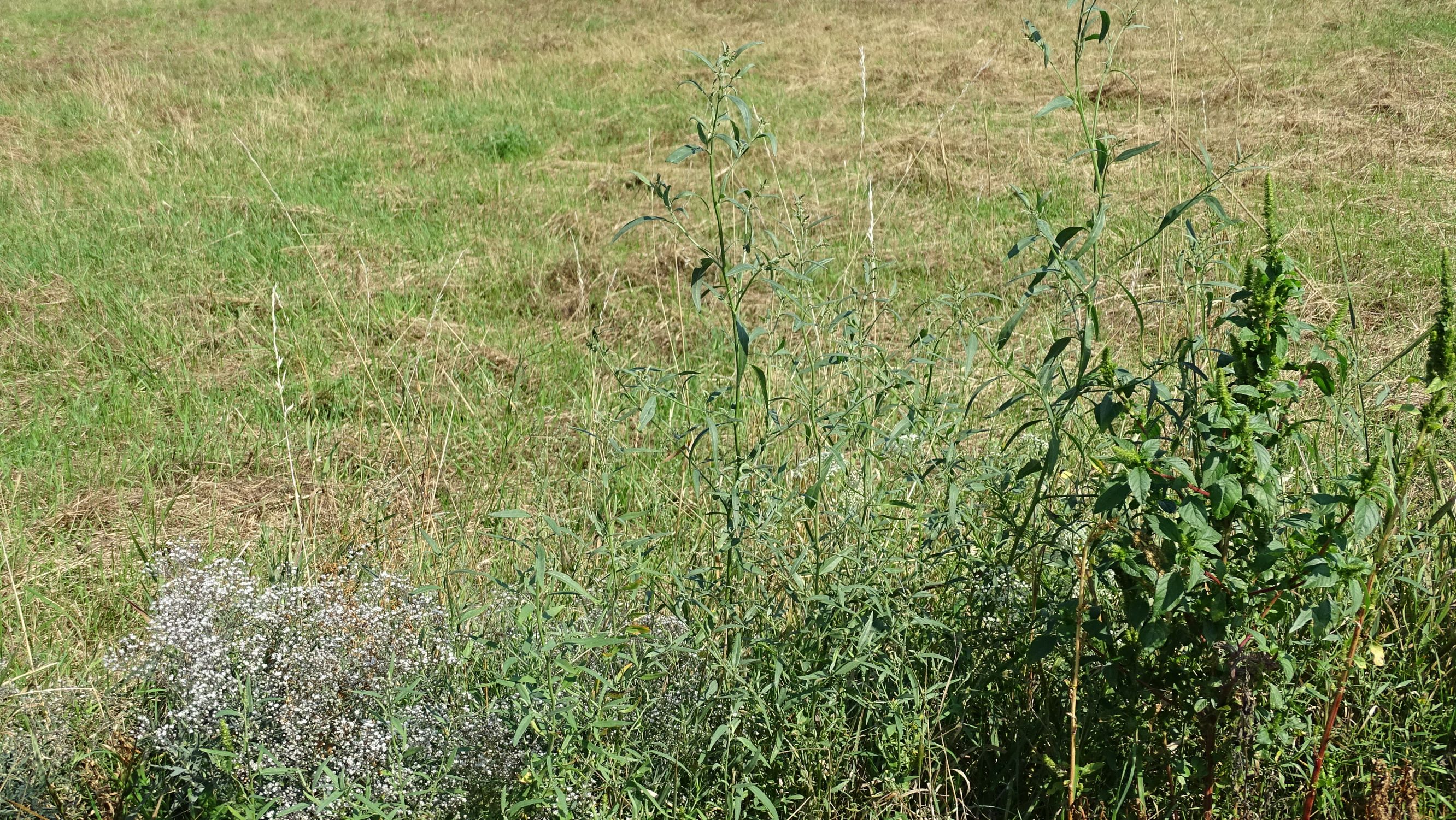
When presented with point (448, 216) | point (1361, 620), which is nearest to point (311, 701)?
point (1361, 620)

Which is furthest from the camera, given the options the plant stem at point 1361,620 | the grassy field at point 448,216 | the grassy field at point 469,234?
the grassy field at point 448,216

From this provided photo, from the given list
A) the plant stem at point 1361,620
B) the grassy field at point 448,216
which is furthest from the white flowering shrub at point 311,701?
the plant stem at point 1361,620

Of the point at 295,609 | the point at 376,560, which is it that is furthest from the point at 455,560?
the point at 295,609

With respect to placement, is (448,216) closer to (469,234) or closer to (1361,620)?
(469,234)

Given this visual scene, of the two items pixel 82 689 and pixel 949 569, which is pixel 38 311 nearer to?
pixel 82 689

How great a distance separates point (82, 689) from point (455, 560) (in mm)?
821

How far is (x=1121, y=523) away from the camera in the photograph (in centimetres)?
194

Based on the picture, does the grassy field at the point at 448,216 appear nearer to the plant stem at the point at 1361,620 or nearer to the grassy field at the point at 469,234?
the grassy field at the point at 469,234

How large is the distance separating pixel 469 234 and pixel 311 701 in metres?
4.73

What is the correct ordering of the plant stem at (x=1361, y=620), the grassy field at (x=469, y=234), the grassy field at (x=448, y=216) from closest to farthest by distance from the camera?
the plant stem at (x=1361, y=620) < the grassy field at (x=469, y=234) < the grassy field at (x=448, y=216)

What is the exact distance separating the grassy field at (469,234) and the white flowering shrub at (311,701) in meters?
0.39

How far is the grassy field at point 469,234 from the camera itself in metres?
3.31

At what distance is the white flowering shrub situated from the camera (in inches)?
73.4

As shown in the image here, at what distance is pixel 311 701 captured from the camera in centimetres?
197
